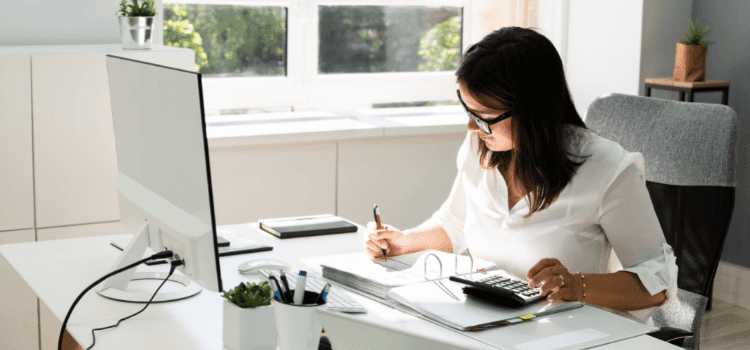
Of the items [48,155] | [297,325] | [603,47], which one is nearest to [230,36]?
[48,155]

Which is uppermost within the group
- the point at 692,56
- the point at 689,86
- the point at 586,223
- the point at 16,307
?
the point at 692,56

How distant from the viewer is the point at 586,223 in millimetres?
1721

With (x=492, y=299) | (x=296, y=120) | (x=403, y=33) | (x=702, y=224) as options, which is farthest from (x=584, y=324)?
(x=403, y=33)

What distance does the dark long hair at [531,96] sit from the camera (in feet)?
5.40

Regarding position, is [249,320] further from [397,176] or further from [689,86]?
[689,86]

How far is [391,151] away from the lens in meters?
3.27

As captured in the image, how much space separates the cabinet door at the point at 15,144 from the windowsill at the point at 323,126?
0.64 metres

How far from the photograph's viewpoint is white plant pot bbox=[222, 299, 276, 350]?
129 cm

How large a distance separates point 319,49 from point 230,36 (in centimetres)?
43

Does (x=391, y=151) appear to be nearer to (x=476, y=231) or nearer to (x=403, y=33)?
(x=403, y=33)

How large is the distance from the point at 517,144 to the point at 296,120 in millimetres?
1830

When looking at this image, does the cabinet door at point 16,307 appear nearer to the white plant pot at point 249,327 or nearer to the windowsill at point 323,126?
the windowsill at point 323,126

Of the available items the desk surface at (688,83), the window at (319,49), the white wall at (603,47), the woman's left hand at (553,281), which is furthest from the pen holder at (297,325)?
the white wall at (603,47)

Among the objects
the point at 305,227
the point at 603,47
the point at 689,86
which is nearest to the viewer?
the point at 305,227
